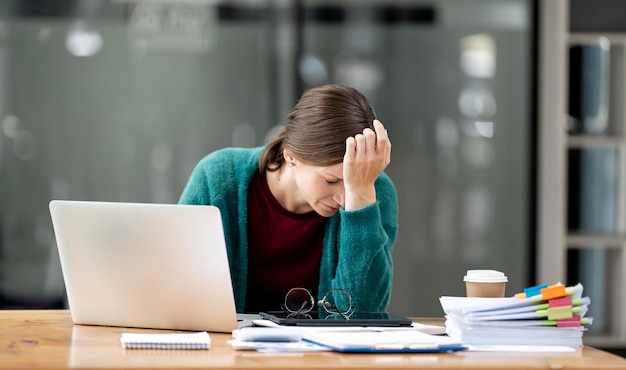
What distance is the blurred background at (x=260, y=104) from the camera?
4.05 metres

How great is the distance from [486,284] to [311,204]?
52cm

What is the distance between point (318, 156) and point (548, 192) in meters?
2.33

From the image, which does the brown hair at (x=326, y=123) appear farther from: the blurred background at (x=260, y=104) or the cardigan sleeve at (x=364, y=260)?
the blurred background at (x=260, y=104)

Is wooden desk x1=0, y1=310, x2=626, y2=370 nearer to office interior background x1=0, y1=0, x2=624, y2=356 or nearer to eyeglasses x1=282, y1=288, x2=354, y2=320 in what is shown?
eyeglasses x1=282, y1=288, x2=354, y2=320

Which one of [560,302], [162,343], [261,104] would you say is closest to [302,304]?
[162,343]

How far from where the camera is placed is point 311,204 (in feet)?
7.46

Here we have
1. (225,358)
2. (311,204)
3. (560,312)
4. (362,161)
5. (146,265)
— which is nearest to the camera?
(225,358)

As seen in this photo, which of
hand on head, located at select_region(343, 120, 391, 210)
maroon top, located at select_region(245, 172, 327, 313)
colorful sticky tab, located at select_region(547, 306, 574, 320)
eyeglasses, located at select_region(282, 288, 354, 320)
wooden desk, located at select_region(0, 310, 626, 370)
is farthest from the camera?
maroon top, located at select_region(245, 172, 327, 313)

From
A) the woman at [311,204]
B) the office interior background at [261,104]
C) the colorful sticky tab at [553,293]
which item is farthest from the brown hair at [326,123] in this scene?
the office interior background at [261,104]

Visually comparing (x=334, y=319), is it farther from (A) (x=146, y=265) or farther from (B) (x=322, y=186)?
(B) (x=322, y=186)

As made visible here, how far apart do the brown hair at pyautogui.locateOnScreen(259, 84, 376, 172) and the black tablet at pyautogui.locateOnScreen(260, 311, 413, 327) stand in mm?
418

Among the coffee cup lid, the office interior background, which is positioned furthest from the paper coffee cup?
the office interior background

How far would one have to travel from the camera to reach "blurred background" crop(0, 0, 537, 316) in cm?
405

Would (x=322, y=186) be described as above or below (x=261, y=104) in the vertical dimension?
below
